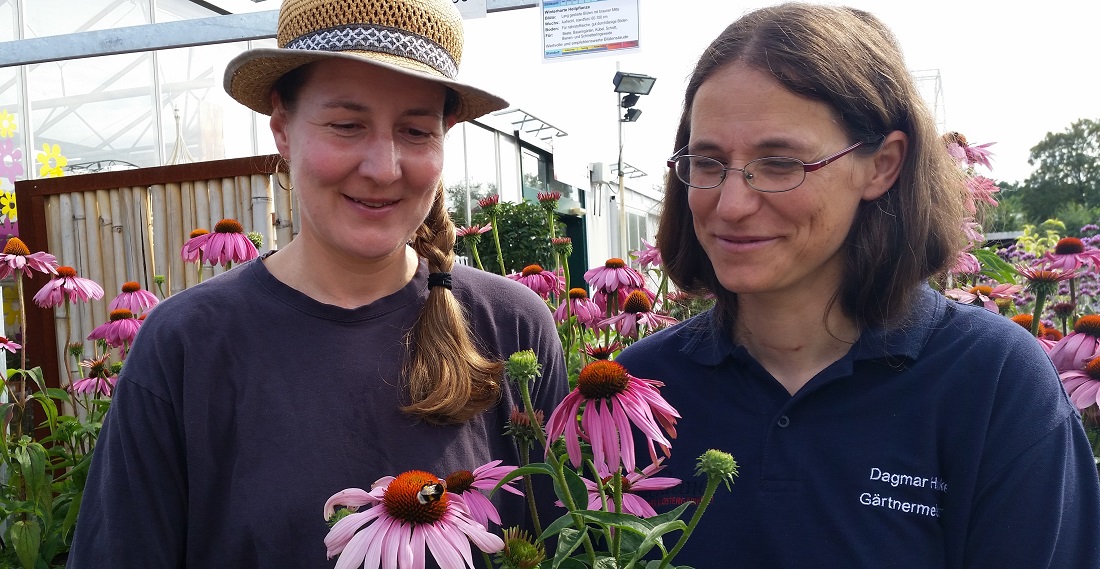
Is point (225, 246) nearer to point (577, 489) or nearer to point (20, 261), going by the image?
point (20, 261)

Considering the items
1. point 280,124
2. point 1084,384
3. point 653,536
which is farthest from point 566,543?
point 1084,384

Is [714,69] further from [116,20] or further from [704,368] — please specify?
[116,20]

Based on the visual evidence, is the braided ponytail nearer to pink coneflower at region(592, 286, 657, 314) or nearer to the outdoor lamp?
pink coneflower at region(592, 286, 657, 314)

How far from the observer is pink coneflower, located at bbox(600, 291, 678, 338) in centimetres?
228

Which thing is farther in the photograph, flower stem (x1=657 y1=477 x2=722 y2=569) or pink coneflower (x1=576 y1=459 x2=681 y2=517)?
pink coneflower (x1=576 y1=459 x2=681 y2=517)

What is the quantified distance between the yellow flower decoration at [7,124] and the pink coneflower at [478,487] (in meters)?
5.75

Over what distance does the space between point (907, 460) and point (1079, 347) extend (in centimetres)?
84

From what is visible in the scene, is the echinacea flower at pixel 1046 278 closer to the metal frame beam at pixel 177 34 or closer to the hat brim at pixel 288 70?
the hat brim at pixel 288 70

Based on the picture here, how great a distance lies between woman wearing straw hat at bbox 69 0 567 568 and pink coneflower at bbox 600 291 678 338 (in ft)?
2.92

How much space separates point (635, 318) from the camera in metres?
2.30

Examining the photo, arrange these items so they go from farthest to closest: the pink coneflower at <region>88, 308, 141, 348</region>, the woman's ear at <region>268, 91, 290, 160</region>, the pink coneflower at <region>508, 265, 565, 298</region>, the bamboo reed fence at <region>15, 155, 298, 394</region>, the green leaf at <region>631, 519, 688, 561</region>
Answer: the bamboo reed fence at <region>15, 155, 298, 394</region> < the pink coneflower at <region>88, 308, 141, 348</region> < the pink coneflower at <region>508, 265, 565, 298</region> < the woman's ear at <region>268, 91, 290, 160</region> < the green leaf at <region>631, 519, 688, 561</region>

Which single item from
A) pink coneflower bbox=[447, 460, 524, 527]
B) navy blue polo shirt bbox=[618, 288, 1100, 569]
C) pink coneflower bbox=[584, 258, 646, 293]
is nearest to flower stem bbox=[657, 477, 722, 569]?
pink coneflower bbox=[447, 460, 524, 527]

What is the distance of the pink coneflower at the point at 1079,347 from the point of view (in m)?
1.75

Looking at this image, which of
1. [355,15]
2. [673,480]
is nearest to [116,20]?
[355,15]
